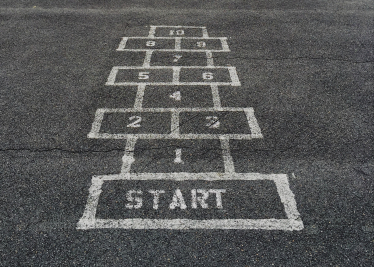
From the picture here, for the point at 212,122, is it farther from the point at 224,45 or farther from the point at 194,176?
the point at 224,45

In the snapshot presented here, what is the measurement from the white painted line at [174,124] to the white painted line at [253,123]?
1.15m

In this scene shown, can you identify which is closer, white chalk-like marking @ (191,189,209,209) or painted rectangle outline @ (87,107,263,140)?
white chalk-like marking @ (191,189,209,209)

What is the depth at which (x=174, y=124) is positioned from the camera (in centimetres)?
521

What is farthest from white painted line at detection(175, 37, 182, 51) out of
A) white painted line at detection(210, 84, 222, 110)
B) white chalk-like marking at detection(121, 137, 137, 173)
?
white chalk-like marking at detection(121, 137, 137, 173)

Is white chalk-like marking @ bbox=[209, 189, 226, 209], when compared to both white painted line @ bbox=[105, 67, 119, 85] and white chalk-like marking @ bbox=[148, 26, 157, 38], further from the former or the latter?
white chalk-like marking @ bbox=[148, 26, 157, 38]

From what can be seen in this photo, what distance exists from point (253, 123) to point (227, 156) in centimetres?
93

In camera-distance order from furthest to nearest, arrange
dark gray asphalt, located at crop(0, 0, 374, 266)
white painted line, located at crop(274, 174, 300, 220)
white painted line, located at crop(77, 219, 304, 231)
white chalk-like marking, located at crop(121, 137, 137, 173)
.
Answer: white chalk-like marking, located at crop(121, 137, 137, 173) < white painted line, located at crop(274, 174, 300, 220) < white painted line, located at crop(77, 219, 304, 231) < dark gray asphalt, located at crop(0, 0, 374, 266)

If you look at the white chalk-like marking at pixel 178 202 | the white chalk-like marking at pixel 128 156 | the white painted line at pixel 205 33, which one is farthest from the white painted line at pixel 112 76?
the white chalk-like marking at pixel 178 202

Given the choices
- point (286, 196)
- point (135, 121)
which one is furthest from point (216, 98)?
point (286, 196)

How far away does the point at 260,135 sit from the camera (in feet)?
16.5

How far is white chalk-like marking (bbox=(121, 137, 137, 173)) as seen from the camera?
442cm

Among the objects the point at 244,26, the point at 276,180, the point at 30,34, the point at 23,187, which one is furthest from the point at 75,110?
the point at 244,26

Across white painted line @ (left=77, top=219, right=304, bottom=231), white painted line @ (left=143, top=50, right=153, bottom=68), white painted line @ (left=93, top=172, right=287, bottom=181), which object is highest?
white painted line @ (left=143, top=50, right=153, bottom=68)

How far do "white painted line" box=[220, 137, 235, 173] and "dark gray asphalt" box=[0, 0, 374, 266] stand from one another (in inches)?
3.0
